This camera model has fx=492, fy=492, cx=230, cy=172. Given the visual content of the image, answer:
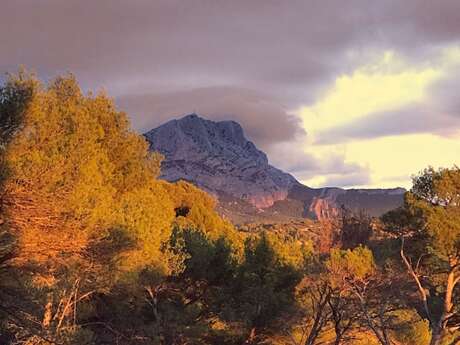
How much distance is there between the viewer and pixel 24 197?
1003 cm

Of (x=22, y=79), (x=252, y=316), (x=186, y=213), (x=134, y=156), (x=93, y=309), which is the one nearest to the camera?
(x=22, y=79)

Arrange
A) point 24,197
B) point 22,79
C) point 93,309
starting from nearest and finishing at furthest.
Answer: point 24,197, point 22,79, point 93,309

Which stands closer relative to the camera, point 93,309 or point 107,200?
point 107,200

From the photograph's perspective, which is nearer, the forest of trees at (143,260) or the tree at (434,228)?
the forest of trees at (143,260)

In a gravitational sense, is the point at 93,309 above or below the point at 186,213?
below

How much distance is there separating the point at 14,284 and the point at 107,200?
2.79 metres

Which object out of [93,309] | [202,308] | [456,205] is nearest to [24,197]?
[93,309]

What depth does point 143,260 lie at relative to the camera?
46.0ft

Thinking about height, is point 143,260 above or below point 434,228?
below

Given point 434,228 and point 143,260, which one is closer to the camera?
point 143,260

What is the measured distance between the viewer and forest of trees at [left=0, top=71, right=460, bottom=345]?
10.5m

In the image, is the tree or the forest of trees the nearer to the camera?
the forest of trees

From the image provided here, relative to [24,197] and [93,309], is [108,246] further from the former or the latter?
[93,309]

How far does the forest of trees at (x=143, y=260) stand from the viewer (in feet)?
34.4
